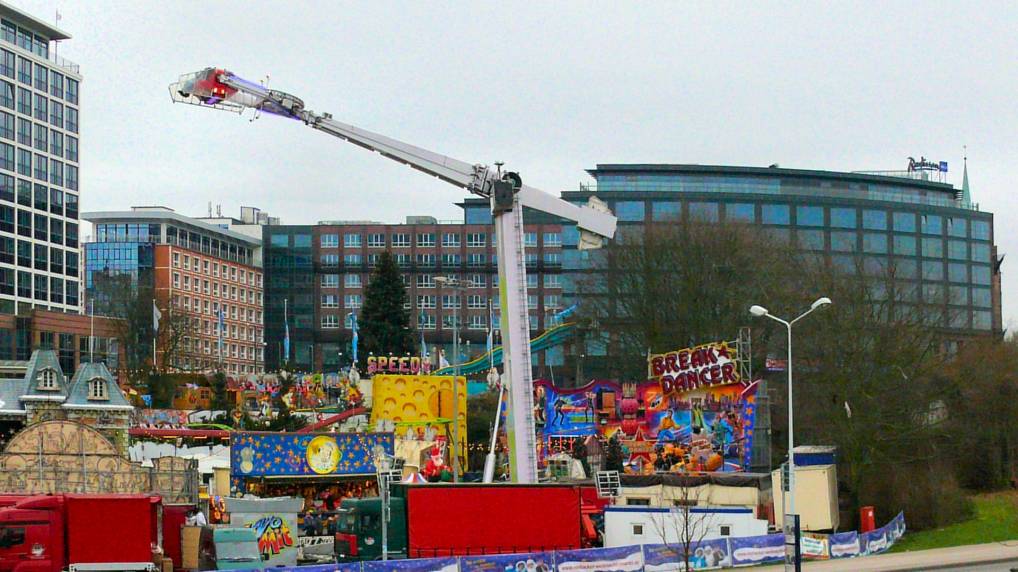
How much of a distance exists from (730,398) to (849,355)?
600cm

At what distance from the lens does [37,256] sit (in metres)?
118

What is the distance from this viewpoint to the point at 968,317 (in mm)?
122875

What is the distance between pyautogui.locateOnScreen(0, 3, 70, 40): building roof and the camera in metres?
115

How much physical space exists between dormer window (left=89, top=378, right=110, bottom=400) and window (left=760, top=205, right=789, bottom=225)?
72.5 metres

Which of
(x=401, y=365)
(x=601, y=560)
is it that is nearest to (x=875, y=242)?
(x=401, y=365)

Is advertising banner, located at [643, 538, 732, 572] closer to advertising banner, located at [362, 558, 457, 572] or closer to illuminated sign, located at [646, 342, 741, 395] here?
advertising banner, located at [362, 558, 457, 572]

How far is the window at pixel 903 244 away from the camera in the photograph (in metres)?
128

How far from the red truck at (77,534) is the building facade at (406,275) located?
Result: 345 feet

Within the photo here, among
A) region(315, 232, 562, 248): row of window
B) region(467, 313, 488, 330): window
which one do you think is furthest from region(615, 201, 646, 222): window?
region(467, 313, 488, 330): window

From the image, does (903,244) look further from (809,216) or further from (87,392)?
(87,392)

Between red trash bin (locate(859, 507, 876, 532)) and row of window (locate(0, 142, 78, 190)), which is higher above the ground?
row of window (locate(0, 142, 78, 190))

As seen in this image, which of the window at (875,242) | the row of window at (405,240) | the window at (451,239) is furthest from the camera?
the window at (451,239)

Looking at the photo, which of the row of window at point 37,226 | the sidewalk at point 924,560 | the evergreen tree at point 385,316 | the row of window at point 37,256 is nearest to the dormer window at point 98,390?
the sidewalk at point 924,560

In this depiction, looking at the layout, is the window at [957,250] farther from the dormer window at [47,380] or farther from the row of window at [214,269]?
the dormer window at [47,380]
